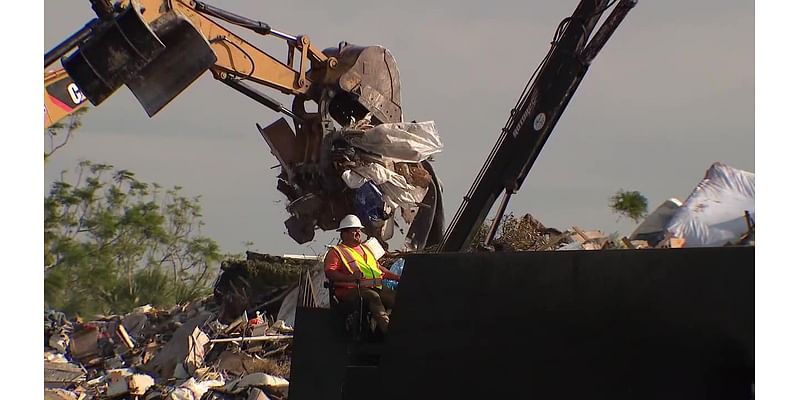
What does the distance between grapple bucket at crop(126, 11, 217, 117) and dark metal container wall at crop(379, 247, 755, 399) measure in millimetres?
5848

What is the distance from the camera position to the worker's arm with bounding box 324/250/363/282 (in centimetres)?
618

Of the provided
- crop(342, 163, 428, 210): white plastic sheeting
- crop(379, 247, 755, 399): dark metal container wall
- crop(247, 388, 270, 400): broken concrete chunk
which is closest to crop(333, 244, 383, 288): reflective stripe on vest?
crop(379, 247, 755, 399): dark metal container wall

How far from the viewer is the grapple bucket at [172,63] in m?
10.4

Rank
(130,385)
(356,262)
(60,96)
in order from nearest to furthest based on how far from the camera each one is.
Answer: (356,262) → (60,96) → (130,385)

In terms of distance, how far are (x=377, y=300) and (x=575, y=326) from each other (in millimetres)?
1378

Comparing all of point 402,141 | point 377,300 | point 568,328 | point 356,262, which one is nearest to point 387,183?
point 402,141

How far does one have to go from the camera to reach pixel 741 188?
6234 millimetres

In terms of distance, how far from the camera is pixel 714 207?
653cm

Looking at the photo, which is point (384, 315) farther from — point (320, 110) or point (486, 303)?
point (320, 110)

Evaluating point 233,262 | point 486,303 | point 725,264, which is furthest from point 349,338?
point 233,262

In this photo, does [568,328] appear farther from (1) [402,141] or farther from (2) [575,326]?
(1) [402,141]

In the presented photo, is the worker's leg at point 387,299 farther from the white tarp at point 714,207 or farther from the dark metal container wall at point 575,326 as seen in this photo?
the white tarp at point 714,207

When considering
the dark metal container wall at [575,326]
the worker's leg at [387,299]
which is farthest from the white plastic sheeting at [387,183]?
the dark metal container wall at [575,326]

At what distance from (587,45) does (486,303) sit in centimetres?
826
